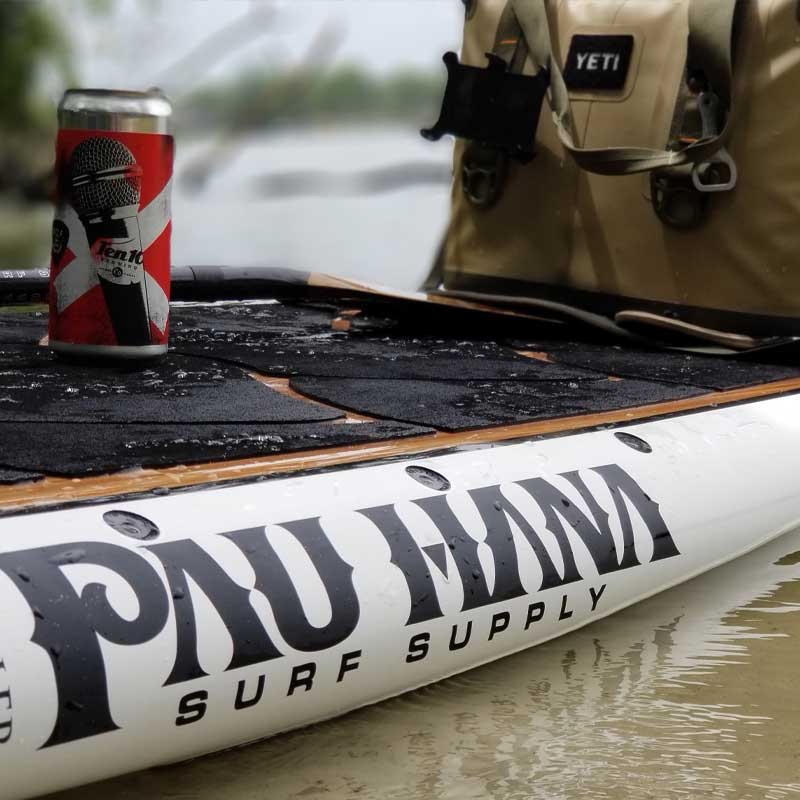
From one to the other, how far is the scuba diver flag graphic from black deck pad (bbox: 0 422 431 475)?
260 millimetres

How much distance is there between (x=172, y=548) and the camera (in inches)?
37.1

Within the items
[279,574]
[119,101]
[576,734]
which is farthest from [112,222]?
[576,734]

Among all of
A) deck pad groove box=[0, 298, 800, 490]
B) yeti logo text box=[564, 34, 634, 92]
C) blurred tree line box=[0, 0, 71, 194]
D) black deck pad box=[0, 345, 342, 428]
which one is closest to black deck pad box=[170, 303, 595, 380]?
deck pad groove box=[0, 298, 800, 490]

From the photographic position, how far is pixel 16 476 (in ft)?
3.21

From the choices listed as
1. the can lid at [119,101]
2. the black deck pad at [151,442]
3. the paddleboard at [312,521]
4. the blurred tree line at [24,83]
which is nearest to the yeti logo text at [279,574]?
the paddleboard at [312,521]

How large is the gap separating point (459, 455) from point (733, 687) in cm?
37

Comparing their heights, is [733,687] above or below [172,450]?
below

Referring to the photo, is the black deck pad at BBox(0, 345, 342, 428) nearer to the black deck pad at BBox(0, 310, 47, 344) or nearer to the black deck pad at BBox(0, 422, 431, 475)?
the black deck pad at BBox(0, 422, 431, 475)

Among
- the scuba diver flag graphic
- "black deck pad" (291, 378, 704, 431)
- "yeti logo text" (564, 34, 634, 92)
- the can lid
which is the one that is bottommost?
"black deck pad" (291, 378, 704, 431)

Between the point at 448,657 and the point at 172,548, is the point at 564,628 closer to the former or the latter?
the point at 448,657

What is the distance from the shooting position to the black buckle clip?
2.17 m

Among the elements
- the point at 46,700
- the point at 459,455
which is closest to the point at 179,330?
the point at 459,455

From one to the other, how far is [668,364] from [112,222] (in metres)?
0.83

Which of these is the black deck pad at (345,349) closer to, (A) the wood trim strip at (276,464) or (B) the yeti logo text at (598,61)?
(A) the wood trim strip at (276,464)
